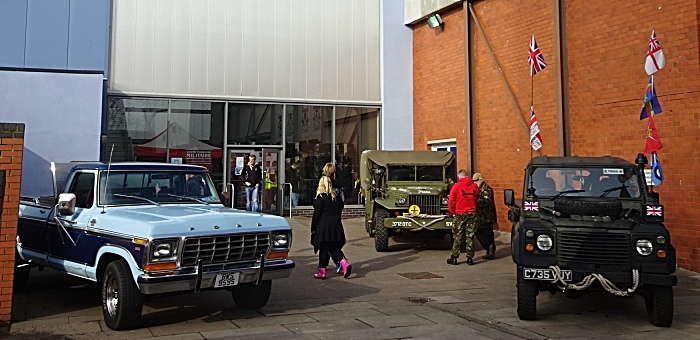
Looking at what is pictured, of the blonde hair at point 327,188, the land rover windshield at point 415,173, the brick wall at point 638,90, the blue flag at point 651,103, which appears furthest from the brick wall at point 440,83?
the blonde hair at point 327,188

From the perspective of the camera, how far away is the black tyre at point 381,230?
12.3 m

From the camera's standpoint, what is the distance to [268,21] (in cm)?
1809

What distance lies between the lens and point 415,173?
530 inches

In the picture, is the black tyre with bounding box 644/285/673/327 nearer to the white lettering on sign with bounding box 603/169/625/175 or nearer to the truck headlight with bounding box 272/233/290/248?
the white lettering on sign with bounding box 603/169/625/175

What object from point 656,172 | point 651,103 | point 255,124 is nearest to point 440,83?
point 255,124

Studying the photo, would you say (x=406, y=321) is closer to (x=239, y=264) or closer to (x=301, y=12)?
(x=239, y=264)

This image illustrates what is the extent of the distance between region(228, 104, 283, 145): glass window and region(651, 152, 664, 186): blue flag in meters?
11.3

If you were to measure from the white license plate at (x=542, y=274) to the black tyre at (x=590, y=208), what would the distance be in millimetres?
883

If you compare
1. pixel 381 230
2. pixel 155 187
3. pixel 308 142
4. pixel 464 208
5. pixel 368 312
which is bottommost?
pixel 368 312

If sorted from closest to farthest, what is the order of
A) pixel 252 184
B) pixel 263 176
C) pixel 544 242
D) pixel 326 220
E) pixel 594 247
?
pixel 594 247
pixel 544 242
pixel 326 220
pixel 252 184
pixel 263 176

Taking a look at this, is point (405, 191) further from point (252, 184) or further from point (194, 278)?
point (194, 278)

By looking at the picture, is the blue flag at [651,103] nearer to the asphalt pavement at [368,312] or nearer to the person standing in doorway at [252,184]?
the asphalt pavement at [368,312]

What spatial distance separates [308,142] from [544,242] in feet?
42.1

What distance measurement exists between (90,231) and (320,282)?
382 centimetres
